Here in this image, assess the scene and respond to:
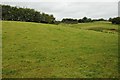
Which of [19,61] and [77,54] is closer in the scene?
[19,61]

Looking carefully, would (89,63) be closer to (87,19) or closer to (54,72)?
(54,72)

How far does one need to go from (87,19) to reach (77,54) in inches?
4407

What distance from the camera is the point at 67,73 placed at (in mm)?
20391

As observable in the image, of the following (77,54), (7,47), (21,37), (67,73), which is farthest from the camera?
(21,37)

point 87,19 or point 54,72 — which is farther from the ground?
point 87,19

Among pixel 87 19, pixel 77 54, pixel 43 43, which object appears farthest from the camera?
pixel 87 19

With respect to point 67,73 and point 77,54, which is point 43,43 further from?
point 67,73

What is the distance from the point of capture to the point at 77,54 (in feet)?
95.5

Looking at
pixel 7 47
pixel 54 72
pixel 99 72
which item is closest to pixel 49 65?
pixel 54 72

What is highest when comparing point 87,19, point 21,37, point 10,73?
point 87,19

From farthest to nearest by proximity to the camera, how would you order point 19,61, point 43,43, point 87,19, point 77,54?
point 87,19, point 43,43, point 77,54, point 19,61

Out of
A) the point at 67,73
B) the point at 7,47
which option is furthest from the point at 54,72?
the point at 7,47

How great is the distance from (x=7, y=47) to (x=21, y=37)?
8350 millimetres

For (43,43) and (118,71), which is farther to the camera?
(43,43)
